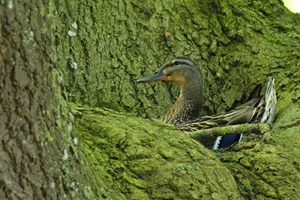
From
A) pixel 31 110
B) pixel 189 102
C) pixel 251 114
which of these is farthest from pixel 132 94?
pixel 31 110

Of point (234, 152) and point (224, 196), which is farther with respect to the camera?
point (234, 152)

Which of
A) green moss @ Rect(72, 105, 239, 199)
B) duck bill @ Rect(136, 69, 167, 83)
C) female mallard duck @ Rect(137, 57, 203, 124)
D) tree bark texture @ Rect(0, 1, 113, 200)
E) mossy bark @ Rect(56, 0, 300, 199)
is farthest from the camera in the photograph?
female mallard duck @ Rect(137, 57, 203, 124)

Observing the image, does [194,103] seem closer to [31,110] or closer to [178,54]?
[178,54]

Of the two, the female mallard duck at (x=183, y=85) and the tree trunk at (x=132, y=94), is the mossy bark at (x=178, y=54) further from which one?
the female mallard duck at (x=183, y=85)

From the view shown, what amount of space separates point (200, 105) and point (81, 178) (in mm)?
3843

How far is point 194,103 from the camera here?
23.9 ft

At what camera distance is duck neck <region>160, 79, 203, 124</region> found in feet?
23.4

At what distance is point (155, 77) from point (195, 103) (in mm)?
1196

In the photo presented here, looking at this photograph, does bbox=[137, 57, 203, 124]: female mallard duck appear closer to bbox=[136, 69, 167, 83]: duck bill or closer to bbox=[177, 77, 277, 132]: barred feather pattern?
bbox=[136, 69, 167, 83]: duck bill

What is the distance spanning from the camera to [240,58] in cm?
625

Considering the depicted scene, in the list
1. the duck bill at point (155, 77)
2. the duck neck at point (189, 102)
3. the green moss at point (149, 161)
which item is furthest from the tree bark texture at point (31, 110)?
the duck neck at point (189, 102)

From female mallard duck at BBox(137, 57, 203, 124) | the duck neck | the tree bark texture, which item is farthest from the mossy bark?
→ the tree bark texture

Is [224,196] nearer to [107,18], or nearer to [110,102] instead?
[110,102]

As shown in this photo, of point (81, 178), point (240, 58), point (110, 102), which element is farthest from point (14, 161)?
point (240, 58)
